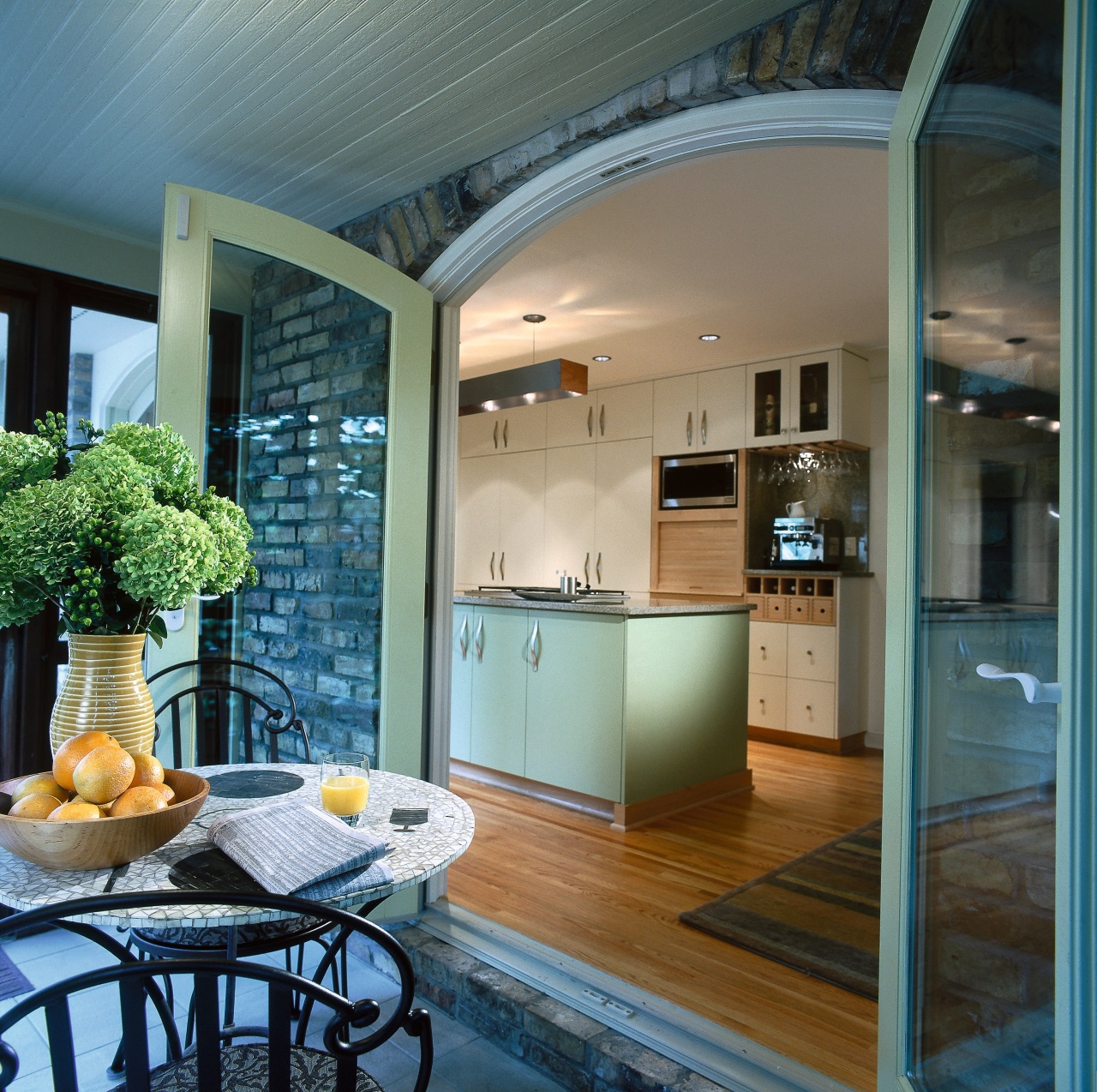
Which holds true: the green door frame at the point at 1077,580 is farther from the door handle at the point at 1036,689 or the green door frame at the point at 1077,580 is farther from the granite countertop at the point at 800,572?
the granite countertop at the point at 800,572

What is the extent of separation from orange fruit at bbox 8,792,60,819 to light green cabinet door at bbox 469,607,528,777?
282cm

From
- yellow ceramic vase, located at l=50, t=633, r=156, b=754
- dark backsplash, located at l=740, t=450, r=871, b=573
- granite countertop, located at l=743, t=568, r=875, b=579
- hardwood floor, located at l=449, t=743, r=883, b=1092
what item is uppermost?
dark backsplash, located at l=740, t=450, r=871, b=573

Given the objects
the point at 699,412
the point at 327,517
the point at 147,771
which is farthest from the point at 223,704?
the point at 699,412

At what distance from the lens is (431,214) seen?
2561 mm

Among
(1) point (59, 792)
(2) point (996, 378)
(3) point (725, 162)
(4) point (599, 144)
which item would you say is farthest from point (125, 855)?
(3) point (725, 162)

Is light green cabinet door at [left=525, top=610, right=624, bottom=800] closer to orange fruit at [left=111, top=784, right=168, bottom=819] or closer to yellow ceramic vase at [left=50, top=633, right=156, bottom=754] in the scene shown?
yellow ceramic vase at [left=50, top=633, right=156, bottom=754]

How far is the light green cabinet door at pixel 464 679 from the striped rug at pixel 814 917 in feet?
5.64

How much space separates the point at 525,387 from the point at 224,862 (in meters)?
3.18

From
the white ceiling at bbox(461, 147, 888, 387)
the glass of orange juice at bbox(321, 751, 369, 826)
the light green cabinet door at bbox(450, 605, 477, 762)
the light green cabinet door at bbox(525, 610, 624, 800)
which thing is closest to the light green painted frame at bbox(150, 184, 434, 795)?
the white ceiling at bbox(461, 147, 888, 387)

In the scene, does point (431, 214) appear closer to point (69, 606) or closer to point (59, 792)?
point (69, 606)

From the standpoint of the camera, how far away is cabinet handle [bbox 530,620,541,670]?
3795 mm

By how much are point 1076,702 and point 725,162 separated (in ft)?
8.18

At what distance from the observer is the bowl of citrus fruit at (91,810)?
1.03 metres

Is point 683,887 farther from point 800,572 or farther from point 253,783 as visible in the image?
point 800,572
